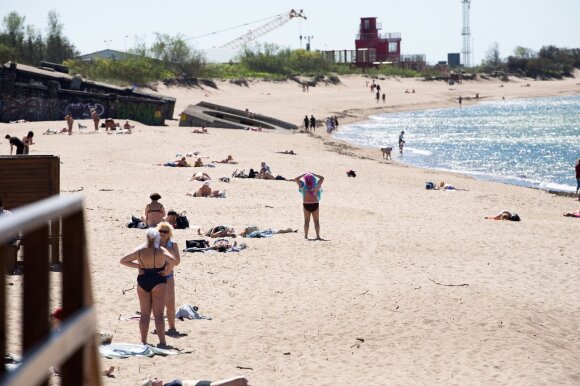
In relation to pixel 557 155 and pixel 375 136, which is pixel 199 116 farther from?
pixel 557 155

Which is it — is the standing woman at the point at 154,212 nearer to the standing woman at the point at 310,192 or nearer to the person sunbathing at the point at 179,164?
the standing woman at the point at 310,192

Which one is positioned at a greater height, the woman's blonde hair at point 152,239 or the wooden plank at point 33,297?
the wooden plank at point 33,297

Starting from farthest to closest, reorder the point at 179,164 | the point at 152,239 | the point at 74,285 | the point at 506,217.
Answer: the point at 179,164
the point at 506,217
the point at 152,239
the point at 74,285

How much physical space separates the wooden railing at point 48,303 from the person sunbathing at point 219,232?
49.8 ft

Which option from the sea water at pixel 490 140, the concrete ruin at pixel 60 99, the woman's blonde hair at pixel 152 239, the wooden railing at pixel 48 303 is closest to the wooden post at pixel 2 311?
the wooden railing at pixel 48 303

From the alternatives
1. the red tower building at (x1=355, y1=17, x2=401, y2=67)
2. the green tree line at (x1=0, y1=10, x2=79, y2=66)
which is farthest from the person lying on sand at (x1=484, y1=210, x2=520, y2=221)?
the red tower building at (x1=355, y1=17, x2=401, y2=67)

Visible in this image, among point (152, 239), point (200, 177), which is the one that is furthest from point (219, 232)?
point (200, 177)

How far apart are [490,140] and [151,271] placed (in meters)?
57.9

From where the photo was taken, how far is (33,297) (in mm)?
1921

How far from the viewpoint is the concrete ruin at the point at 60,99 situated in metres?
47.3

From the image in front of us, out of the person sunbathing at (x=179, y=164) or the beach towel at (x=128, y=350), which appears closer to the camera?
the beach towel at (x=128, y=350)

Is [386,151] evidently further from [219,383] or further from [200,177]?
[219,383]

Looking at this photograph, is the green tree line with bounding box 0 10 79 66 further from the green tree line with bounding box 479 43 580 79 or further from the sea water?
the green tree line with bounding box 479 43 580 79

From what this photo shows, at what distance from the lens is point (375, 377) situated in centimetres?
979
